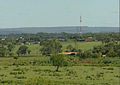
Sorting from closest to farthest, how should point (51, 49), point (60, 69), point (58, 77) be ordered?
point (58, 77), point (60, 69), point (51, 49)

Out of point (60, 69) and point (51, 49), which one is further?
point (51, 49)

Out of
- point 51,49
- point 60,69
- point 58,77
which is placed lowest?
point 51,49

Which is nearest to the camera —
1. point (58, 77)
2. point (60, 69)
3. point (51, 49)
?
point (58, 77)

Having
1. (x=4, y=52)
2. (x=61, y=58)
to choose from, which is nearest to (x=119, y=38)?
(x=4, y=52)

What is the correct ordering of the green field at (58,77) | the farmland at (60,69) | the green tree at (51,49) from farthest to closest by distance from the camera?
1. the green tree at (51,49)
2. the farmland at (60,69)
3. the green field at (58,77)

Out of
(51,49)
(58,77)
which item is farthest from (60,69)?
(51,49)

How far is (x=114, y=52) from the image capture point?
93.9 m

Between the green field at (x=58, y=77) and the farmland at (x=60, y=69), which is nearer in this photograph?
the green field at (x=58, y=77)

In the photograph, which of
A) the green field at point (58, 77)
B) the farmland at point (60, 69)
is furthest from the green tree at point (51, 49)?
the green field at point (58, 77)

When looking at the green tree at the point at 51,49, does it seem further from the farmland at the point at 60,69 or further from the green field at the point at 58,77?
the green field at the point at 58,77

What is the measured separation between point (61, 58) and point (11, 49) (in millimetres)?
83128

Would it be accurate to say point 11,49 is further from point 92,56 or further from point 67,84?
point 67,84

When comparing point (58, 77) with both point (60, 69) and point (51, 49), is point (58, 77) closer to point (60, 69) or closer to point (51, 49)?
point (60, 69)

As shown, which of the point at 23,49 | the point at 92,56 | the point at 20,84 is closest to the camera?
the point at 20,84
